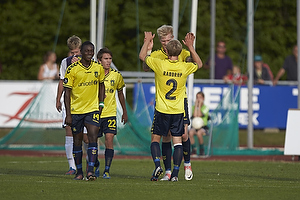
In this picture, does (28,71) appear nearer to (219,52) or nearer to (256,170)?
(219,52)

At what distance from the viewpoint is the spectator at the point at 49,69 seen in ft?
71.6

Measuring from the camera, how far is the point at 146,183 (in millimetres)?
11523

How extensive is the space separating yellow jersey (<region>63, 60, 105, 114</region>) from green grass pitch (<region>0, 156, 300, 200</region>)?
1061 mm

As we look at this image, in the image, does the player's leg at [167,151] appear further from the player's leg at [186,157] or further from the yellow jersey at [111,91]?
the yellow jersey at [111,91]

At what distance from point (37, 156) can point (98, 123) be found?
6.53 metres

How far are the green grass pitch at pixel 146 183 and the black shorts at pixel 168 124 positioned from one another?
0.72 m

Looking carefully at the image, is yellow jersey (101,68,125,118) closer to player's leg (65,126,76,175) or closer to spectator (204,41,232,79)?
player's leg (65,126,76,175)

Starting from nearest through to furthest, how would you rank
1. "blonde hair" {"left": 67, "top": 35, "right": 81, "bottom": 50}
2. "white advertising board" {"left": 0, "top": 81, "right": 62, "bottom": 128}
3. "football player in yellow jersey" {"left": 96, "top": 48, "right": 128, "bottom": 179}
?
"football player in yellow jersey" {"left": 96, "top": 48, "right": 128, "bottom": 179} < "blonde hair" {"left": 67, "top": 35, "right": 81, "bottom": 50} < "white advertising board" {"left": 0, "top": 81, "right": 62, "bottom": 128}

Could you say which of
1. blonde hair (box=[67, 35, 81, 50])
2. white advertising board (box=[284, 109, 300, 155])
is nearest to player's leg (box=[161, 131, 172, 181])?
blonde hair (box=[67, 35, 81, 50])

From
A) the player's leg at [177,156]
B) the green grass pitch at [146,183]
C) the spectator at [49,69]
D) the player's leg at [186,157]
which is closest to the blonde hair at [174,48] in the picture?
the player's leg at [186,157]

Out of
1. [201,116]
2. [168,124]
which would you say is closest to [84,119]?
[168,124]

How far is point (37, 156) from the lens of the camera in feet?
59.0

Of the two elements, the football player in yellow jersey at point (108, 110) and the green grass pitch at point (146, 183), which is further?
the football player in yellow jersey at point (108, 110)

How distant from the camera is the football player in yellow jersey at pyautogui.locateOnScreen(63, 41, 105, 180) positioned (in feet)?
37.9
